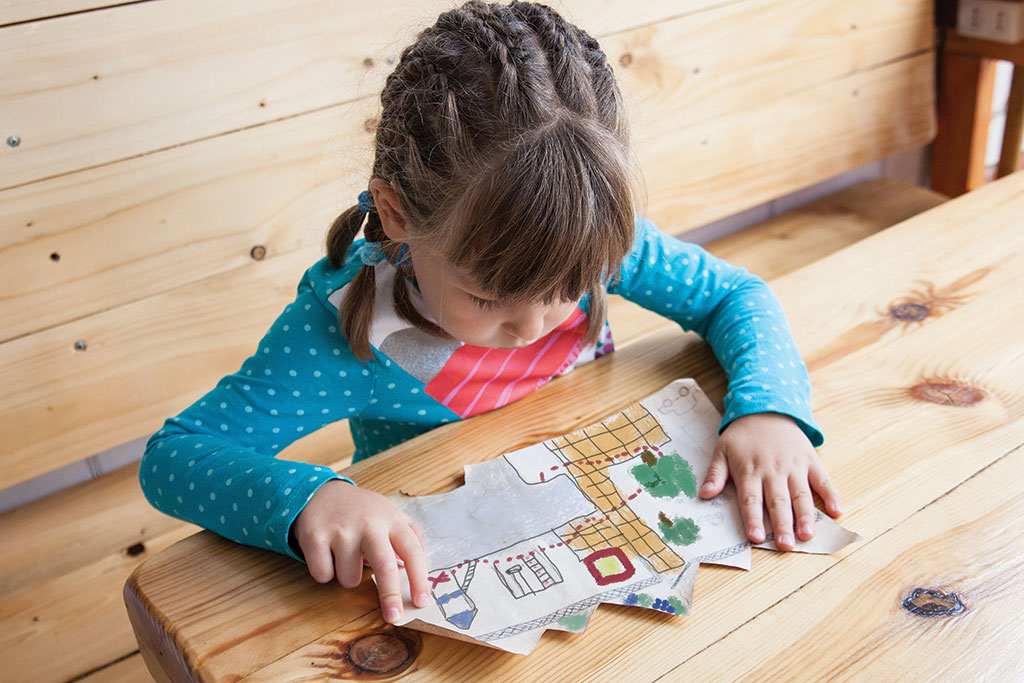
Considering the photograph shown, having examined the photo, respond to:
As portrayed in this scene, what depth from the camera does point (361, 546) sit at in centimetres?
62

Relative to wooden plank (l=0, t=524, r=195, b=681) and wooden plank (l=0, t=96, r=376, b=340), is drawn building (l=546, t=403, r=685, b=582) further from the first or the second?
wooden plank (l=0, t=524, r=195, b=681)

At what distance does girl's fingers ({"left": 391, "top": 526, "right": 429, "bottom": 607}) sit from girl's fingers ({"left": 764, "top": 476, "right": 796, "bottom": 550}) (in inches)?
9.8

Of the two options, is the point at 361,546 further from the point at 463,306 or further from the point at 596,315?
the point at 596,315

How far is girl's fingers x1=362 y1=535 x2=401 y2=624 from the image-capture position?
59 centimetres

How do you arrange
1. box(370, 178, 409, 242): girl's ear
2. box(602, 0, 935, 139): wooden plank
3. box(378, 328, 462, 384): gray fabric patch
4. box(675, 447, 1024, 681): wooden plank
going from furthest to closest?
box(602, 0, 935, 139): wooden plank, box(378, 328, 462, 384): gray fabric patch, box(370, 178, 409, 242): girl's ear, box(675, 447, 1024, 681): wooden plank

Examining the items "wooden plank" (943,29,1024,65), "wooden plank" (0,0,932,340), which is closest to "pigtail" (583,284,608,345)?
"wooden plank" (0,0,932,340)

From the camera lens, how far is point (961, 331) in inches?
32.9

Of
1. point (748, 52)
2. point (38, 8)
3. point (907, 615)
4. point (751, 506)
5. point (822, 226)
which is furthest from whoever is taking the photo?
point (822, 226)

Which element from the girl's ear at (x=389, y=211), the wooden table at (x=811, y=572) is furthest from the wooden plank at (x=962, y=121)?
the girl's ear at (x=389, y=211)

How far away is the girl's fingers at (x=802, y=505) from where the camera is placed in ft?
2.08

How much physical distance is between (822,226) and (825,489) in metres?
1.27

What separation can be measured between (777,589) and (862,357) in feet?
1.00

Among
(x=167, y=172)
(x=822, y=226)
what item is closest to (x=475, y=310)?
(x=167, y=172)

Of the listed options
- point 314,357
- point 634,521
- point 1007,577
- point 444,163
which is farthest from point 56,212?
point 1007,577
